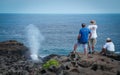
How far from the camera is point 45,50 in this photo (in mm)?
85938

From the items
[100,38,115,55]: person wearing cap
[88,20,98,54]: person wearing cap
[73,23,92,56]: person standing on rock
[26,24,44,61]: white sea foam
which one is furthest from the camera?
[26,24,44,61]: white sea foam

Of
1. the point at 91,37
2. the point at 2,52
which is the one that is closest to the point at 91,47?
the point at 91,37

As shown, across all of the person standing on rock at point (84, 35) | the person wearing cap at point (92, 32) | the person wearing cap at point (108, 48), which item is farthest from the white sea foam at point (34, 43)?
the person standing on rock at point (84, 35)

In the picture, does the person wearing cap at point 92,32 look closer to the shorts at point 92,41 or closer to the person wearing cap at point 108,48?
the shorts at point 92,41

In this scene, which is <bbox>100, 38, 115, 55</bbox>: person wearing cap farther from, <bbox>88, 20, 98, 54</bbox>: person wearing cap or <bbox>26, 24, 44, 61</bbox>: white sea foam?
<bbox>26, 24, 44, 61</bbox>: white sea foam

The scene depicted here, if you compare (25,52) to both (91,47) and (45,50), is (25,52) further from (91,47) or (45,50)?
(91,47)

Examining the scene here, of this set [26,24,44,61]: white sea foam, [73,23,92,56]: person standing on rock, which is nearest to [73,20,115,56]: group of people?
[73,23,92,56]: person standing on rock

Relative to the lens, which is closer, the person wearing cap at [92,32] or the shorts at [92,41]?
the person wearing cap at [92,32]

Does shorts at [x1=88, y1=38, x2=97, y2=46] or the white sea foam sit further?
the white sea foam

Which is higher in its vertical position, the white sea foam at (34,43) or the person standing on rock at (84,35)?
the person standing on rock at (84,35)

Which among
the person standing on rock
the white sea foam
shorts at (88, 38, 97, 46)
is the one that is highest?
the person standing on rock

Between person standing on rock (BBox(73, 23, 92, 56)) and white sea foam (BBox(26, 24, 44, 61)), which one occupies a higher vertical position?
person standing on rock (BBox(73, 23, 92, 56))

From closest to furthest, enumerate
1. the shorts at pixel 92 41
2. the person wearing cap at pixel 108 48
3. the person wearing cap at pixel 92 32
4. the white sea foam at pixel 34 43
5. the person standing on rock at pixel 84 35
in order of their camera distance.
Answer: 1. the person standing on rock at pixel 84 35
2. the person wearing cap at pixel 108 48
3. the person wearing cap at pixel 92 32
4. the shorts at pixel 92 41
5. the white sea foam at pixel 34 43

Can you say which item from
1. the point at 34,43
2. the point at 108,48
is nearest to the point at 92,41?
the point at 108,48
